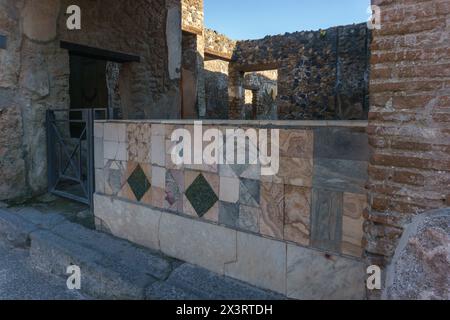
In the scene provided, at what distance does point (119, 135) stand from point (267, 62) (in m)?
9.02

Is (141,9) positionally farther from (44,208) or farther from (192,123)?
(192,123)

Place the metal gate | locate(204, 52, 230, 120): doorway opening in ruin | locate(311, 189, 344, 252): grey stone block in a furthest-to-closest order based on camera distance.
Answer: locate(204, 52, 230, 120): doorway opening in ruin, the metal gate, locate(311, 189, 344, 252): grey stone block

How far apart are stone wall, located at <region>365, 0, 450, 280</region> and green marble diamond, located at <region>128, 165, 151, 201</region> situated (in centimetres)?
154

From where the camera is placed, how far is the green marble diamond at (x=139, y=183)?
8.18ft

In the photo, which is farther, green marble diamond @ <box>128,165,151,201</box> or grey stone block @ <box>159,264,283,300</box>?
green marble diamond @ <box>128,165,151,201</box>

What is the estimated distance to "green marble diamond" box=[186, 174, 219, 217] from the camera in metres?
2.13

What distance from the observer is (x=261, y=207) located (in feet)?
6.27

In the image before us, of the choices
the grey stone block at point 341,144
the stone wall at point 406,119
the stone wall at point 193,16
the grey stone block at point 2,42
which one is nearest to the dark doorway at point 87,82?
the stone wall at point 193,16

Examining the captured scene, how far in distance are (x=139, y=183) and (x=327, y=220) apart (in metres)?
1.39

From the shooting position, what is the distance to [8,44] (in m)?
3.25

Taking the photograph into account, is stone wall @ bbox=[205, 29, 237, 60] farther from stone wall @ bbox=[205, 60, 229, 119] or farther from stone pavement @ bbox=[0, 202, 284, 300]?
stone pavement @ bbox=[0, 202, 284, 300]

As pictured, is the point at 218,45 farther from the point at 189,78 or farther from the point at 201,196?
the point at 201,196

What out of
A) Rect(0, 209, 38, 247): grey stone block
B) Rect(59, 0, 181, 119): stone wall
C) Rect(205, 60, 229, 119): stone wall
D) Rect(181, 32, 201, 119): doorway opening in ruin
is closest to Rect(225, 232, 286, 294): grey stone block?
Rect(0, 209, 38, 247): grey stone block
